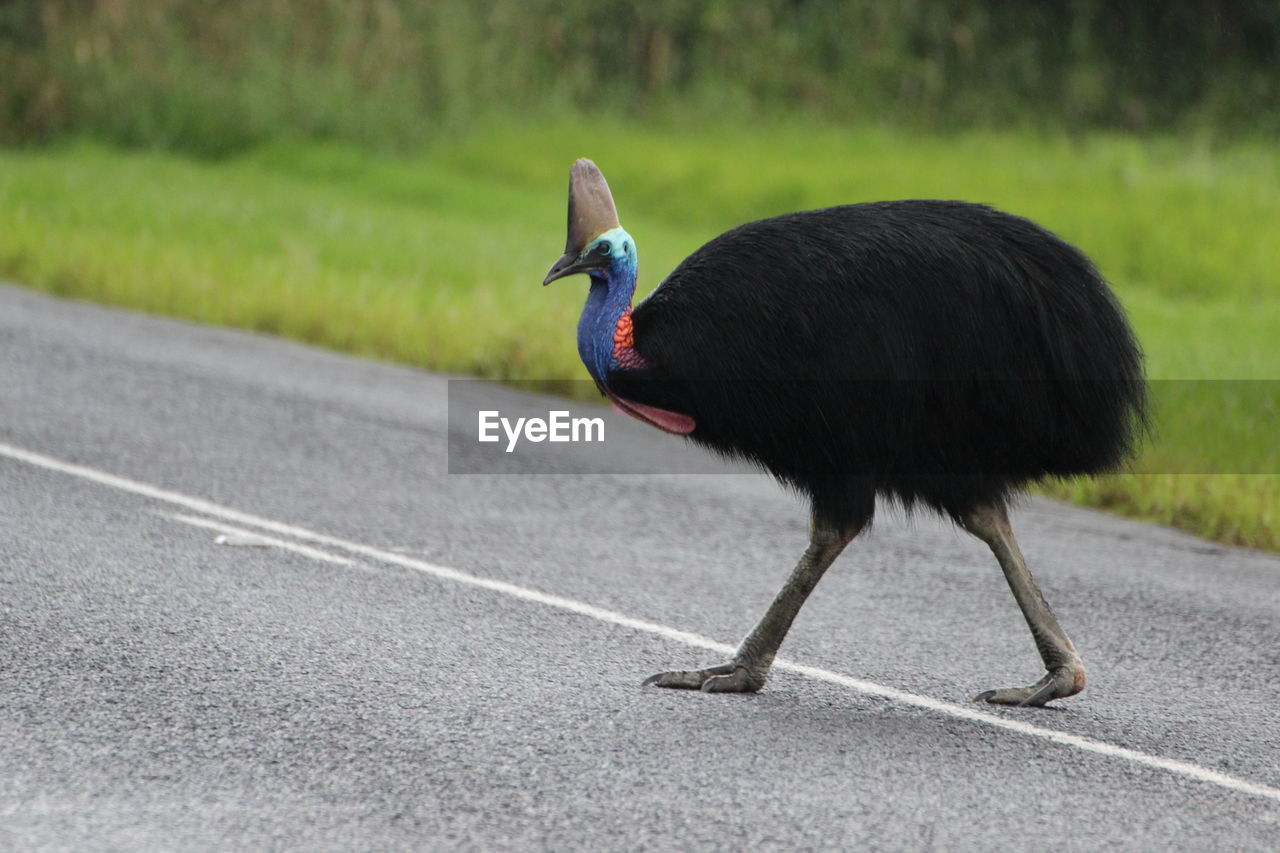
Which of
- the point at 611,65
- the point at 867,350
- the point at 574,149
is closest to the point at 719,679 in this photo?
the point at 867,350

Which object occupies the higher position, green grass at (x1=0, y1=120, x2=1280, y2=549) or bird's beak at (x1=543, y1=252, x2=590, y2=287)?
bird's beak at (x1=543, y1=252, x2=590, y2=287)

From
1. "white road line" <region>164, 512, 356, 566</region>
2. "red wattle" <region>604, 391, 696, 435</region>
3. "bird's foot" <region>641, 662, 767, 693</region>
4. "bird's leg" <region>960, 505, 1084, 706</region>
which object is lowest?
"white road line" <region>164, 512, 356, 566</region>

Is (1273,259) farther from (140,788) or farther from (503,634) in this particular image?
(140,788)

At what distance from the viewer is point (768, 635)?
463 centimetres

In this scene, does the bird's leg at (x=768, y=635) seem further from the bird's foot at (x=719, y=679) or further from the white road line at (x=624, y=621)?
the white road line at (x=624, y=621)

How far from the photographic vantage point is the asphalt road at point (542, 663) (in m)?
3.82

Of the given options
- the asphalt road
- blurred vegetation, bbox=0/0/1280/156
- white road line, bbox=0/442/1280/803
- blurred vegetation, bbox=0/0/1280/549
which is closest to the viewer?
the asphalt road

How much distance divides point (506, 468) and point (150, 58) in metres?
12.1

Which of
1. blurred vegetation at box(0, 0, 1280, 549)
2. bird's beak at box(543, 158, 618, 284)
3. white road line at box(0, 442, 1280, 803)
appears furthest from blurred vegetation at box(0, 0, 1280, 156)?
bird's beak at box(543, 158, 618, 284)

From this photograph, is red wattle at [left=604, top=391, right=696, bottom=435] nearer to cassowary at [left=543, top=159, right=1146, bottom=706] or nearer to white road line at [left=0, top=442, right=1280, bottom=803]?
cassowary at [left=543, top=159, right=1146, bottom=706]

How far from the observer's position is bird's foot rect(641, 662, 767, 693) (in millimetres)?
4668

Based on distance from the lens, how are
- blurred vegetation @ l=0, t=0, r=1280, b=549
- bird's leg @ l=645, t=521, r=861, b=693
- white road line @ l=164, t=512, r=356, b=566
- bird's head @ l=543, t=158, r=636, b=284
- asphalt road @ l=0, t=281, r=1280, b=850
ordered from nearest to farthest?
asphalt road @ l=0, t=281, r=1280, b=850 < bird's head @ l=543, t=158, r=636, b=284 < bird's leg @ l=645, t=521, r=861, b=693 < white road line @ l=164, t=512, r=356, b=566 < blurred vegetation @ l=0, t=0, r=1280, b=549

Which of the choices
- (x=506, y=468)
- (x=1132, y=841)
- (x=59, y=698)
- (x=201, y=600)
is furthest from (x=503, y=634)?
(x=506, y=468)

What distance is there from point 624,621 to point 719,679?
31.9 inches
